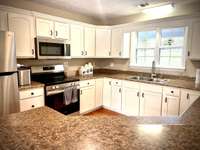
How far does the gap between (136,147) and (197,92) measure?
7.31 feet

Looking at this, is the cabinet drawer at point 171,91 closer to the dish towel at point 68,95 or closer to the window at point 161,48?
the window at point 161,48

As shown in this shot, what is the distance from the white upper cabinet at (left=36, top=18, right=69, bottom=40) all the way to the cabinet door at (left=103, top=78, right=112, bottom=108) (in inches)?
56.8

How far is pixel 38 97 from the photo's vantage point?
8.34ft

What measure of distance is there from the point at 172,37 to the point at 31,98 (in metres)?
3.22

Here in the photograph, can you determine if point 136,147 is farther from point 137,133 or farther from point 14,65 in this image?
point 14,65

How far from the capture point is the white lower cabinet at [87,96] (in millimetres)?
3338

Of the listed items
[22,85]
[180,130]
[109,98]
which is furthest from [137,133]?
→ [109,98]

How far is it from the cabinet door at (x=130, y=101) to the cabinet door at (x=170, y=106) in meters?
0.56

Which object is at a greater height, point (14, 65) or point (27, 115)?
point (14, 65)

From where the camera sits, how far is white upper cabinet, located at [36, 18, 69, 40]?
2.83 m

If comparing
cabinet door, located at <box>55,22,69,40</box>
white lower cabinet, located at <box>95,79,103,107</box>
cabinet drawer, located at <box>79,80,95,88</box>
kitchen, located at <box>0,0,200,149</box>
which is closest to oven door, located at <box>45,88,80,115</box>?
kitchen, located at <box>0,0,200,149</box>

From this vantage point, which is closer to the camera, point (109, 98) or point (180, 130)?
point (180, 130)

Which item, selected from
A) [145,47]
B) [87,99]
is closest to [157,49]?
[145,47]

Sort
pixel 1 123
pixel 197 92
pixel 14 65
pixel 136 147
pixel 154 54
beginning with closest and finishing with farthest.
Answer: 1. pixel 136 147
2. pixel 1 123
3. pixel 14 65
4. pixel 197 92
5. pixel 154 54
